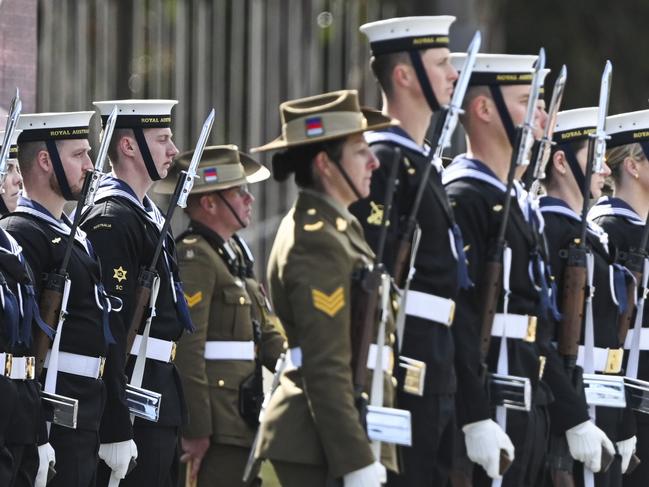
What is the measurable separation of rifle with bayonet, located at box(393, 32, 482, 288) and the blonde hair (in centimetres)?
187

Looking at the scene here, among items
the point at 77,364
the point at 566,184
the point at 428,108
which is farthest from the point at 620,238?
the point at 77,364

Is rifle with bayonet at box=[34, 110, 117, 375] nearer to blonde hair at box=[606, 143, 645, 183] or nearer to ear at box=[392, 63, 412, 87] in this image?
ear at box=[392, 63, 412, 87]

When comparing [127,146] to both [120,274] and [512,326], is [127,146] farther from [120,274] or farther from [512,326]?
[512,326]

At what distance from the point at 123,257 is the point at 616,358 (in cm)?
216

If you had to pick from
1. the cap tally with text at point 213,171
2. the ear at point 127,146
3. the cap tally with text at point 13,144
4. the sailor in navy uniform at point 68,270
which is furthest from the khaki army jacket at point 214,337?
the cap tally with text at point 13,144

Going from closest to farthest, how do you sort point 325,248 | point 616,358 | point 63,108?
point 325,248 < point 616,358 < point 63,108

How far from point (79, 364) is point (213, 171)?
5.06ft

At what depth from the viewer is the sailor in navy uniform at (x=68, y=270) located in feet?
23.3

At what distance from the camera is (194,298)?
8109 mm

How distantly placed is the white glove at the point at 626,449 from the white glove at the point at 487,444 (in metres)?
1.64

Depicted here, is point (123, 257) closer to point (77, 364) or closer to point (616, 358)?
point (77, 364)

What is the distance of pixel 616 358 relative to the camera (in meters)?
8.21

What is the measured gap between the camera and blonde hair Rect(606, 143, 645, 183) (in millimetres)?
8695

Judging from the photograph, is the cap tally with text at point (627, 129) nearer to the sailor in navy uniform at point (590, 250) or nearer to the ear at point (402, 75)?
the sailor in navy uniform at point (590, 250)
